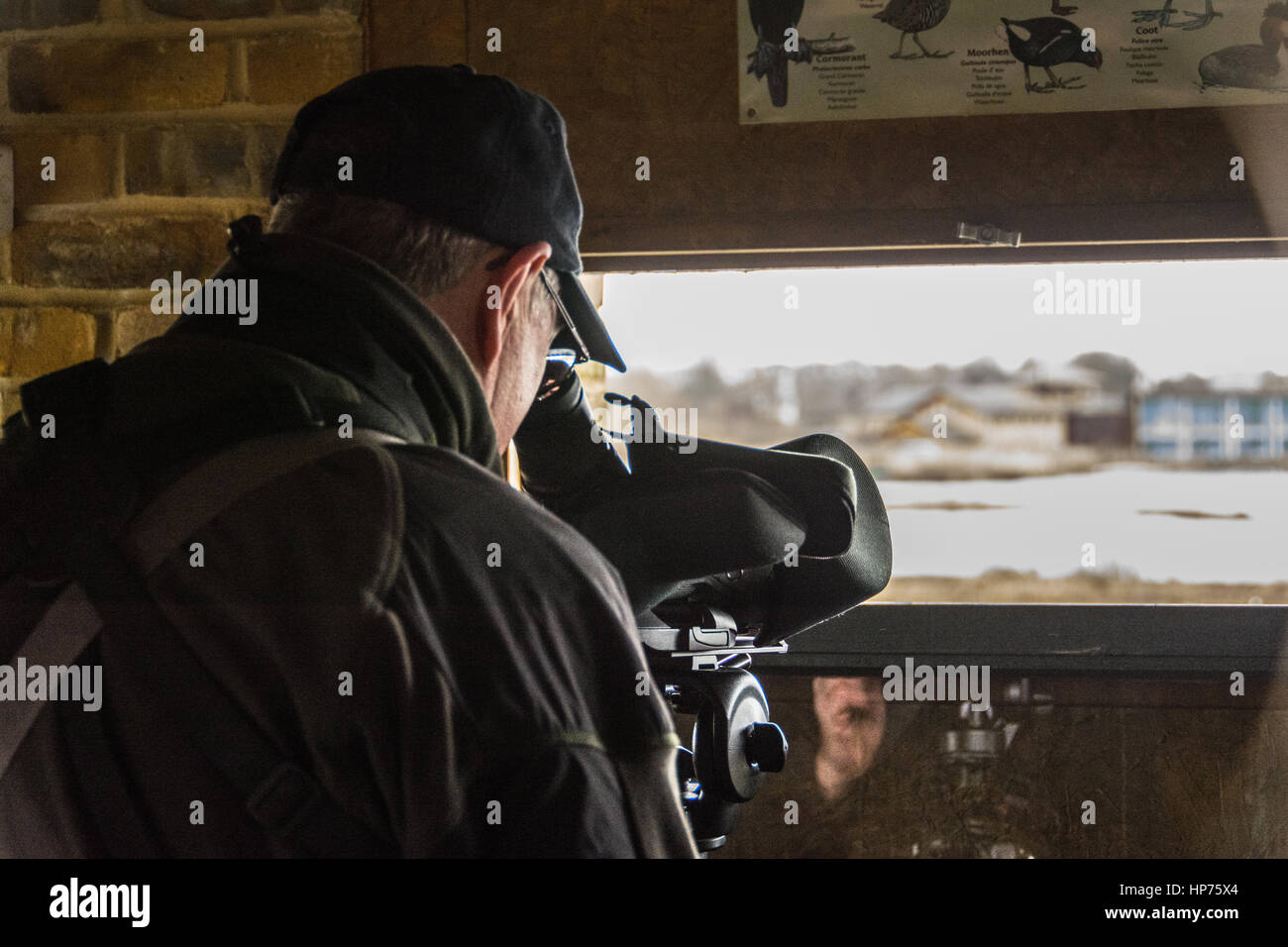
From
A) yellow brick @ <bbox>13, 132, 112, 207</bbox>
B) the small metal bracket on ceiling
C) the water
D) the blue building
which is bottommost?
the water

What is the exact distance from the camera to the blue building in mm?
1510

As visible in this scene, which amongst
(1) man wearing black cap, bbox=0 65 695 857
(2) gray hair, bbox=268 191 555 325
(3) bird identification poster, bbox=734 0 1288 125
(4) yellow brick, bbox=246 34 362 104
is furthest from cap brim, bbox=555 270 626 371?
(4) yellow brick, bbox=246 34 362 104

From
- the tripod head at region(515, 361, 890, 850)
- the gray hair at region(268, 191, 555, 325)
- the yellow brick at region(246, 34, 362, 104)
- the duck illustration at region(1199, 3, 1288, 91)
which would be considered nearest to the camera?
the gray hair at region(268, 191, 555, 325)

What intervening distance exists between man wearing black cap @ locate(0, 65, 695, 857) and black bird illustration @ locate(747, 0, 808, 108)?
101 cm

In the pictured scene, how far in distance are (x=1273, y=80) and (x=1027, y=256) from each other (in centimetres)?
36

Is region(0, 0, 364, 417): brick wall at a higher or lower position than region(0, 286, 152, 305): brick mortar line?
higher

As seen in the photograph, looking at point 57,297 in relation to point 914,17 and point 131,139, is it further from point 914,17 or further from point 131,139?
point 914,17

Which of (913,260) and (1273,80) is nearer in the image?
(1273,80)

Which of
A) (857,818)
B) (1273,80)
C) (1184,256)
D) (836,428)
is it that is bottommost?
(857,818)

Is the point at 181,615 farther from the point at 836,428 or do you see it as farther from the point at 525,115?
the point at 836,428

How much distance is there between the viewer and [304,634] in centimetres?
49

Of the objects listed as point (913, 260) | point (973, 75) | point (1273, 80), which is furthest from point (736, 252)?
point (1273, 80)

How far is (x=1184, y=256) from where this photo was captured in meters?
1.44

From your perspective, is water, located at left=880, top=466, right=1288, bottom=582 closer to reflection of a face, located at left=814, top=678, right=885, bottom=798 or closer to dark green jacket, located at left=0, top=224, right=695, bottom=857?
reflection of a face, located at left=814, top=678, right=885, bottom=798
